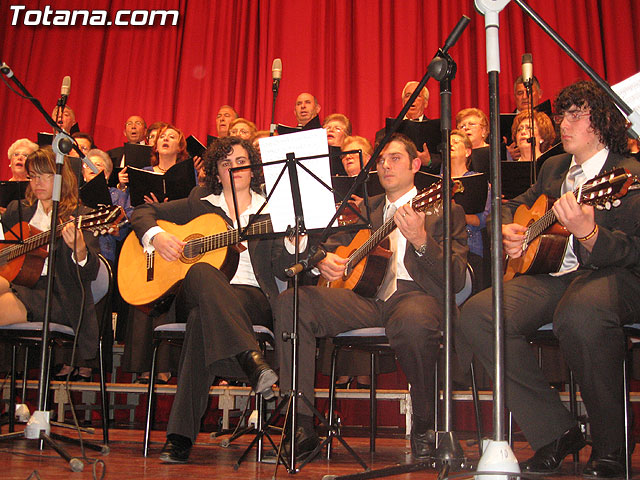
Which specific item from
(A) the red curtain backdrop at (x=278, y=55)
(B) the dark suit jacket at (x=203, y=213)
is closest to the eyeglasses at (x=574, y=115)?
(B) the dark suit jacket at (x=203, y=213)

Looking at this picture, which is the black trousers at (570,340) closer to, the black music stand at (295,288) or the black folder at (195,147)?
the black music stand at (295,288)

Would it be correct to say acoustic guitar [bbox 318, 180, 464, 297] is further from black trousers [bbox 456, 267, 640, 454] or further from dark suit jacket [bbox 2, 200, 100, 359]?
dark suit jacket [bbox 2, 200, 100, 359]

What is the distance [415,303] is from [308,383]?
0.52 meters

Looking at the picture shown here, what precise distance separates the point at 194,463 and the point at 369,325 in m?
0.86

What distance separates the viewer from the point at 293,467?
2.03m

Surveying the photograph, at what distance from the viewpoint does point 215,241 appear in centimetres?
289

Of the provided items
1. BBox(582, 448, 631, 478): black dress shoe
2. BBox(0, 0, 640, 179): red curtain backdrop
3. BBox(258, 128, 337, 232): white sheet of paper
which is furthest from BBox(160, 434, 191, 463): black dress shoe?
BBox(0, 0, 640, 179): red curtain backdrop

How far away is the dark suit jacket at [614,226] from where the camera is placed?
6.69ft

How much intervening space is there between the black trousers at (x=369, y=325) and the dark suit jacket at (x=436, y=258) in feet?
0.22

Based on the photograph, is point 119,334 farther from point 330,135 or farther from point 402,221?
point 402,221

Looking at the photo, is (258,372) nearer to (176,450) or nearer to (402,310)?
(176,450)

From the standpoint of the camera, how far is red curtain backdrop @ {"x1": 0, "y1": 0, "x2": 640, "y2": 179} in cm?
593

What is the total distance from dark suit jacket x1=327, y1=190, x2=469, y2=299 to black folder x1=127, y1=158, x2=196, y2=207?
124 centimetres

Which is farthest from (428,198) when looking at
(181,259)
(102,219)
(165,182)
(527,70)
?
(527,70)
